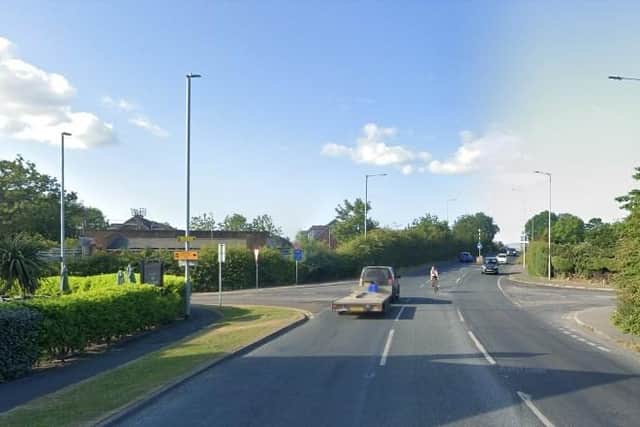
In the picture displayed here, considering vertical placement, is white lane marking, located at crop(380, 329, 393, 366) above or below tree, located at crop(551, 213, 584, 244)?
below

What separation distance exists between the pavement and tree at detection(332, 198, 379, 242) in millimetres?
59733

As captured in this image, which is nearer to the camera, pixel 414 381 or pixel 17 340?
pixel 414 381

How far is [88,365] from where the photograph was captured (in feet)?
45.3

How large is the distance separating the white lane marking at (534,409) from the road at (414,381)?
3 centimetres

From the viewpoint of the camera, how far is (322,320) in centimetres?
2180

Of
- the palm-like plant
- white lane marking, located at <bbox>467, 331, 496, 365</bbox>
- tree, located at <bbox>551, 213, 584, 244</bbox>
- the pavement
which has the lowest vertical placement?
the pavement

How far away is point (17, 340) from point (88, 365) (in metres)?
1.82

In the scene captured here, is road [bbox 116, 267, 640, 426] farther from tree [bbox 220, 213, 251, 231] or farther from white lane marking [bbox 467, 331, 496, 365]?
tree [bbox 220, 213, 251, 231]

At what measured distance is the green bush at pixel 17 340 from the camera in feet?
39.4

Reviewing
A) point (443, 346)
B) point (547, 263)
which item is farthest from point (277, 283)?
point (443, 346)

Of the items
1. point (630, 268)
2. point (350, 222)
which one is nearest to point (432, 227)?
point (350, 222)

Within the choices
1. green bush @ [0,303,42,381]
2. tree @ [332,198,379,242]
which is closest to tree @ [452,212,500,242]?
tree @ [332,198,379,242]

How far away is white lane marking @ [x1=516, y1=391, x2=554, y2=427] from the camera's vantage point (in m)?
8.07

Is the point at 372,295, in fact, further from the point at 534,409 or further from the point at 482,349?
the point at 534,409
